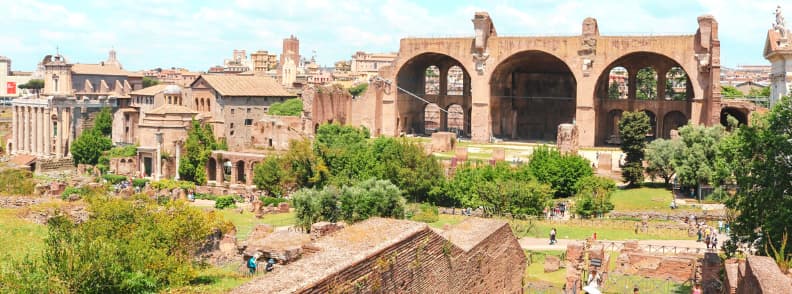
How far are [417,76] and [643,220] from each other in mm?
34129

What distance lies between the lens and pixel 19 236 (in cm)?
2039

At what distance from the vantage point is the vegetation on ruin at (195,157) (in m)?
49.5

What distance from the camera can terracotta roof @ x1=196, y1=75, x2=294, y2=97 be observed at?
61250 mm

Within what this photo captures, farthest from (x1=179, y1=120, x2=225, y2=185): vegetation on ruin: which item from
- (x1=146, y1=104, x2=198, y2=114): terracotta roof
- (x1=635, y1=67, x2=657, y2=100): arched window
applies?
(x1=635, y1=67, x2=657, y2=100): arched window

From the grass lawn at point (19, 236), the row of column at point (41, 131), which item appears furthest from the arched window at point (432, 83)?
the grass lawn at point (19, 236)

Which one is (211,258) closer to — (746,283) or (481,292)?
(481,292)

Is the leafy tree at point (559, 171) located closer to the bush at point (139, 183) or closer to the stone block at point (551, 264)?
the stone block at point (551, 264)

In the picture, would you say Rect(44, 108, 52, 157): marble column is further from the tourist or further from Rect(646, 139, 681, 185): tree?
the tourist

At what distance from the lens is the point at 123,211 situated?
61.9ft

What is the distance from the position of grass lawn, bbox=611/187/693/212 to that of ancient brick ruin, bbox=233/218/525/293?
1937 cm

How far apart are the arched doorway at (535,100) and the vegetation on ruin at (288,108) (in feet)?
46.6

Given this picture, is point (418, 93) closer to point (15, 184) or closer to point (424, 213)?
point (15, 184)

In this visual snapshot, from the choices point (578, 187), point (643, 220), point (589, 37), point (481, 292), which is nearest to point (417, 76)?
point (589, 37)

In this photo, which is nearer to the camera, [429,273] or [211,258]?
[429,273]
